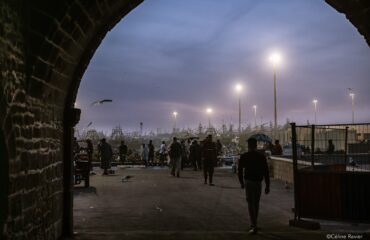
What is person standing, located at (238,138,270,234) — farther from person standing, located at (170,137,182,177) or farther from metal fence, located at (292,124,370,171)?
person standing, located at (170,137,182,177)

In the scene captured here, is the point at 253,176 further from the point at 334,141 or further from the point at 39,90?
the point at 39,90

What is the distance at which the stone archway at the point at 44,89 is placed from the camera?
23.2 feet

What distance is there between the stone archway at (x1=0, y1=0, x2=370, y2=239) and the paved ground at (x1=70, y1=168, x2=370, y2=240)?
5.06ft

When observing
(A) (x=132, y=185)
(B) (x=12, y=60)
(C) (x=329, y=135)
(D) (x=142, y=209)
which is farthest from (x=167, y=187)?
(B) (x=12, y=60)

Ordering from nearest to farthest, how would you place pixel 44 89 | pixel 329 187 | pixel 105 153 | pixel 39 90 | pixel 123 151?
pixel 39 90
pixel 44 89
pixel 329 187
pixel 105 153
pixel 123 151

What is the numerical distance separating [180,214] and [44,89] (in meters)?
5.51

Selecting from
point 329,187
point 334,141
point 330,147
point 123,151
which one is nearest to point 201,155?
point 123,151

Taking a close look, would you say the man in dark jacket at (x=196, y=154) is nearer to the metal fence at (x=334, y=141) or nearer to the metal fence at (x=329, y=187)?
the metal fence at (x=334, y=141)

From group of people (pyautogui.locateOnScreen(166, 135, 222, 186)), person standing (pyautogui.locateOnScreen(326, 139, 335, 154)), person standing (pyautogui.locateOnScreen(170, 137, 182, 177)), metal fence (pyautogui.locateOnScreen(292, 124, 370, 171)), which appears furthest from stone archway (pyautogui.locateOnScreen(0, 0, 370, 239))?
person standing (pyautogui.locateOnScreen(170, 137, 182, 177))

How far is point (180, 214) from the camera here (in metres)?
12.8

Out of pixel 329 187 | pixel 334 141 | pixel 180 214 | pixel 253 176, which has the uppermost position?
pixel 334 141

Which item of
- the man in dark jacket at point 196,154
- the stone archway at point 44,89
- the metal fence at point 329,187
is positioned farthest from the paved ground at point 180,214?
the man in dark jacket at point 196,154

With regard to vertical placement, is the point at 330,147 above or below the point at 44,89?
below

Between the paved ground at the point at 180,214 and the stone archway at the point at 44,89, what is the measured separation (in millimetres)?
1542
